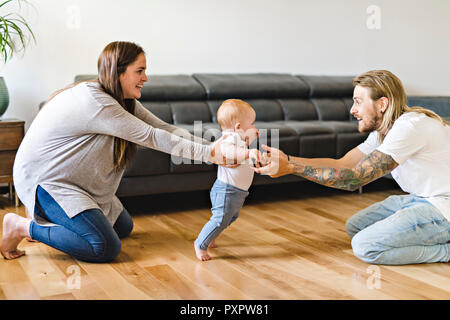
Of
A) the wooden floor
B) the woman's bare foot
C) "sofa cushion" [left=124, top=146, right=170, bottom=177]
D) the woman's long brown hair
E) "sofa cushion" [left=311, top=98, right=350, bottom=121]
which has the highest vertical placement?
the woman's long brown hair

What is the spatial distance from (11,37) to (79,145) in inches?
71.6

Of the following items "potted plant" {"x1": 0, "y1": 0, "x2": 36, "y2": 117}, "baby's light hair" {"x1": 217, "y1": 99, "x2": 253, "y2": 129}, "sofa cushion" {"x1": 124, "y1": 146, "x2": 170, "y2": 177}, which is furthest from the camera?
"potted plant" {"x1": 0, "y1": 0, "x2": 36, "y2": 117}

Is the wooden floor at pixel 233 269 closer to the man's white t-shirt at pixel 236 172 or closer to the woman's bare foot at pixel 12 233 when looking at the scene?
the woman's bare foot at pixel 12 233

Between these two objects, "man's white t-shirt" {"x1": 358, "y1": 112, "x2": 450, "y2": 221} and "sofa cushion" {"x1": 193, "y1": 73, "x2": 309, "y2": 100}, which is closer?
"man's white t-shirt" {"x1": 358, "y1": 112, "x2": 450, "y2": 221}

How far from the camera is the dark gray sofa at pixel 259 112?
3.29 metres

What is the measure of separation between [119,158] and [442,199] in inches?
59.3

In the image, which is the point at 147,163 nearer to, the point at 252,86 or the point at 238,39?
the point at 252,86

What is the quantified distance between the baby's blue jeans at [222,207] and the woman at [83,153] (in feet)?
0.47

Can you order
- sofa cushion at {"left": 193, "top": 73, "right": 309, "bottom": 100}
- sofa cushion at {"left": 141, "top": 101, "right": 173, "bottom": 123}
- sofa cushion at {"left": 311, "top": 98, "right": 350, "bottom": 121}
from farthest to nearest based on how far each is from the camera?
sofa cushion at {"left": 311, "top": 98, "right": 350, "bottom": 121}, sofa cushion at {"left": 193, "top": 73, "right": 309, "bottom": 100}, sofa cushion at {"left": 141, "top": 101, "right": 173, "bottom": 123}

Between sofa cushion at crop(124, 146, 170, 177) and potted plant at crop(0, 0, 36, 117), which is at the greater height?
potted plant at crop(0, 0, 36, 117)

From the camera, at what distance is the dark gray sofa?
3285 millimetres

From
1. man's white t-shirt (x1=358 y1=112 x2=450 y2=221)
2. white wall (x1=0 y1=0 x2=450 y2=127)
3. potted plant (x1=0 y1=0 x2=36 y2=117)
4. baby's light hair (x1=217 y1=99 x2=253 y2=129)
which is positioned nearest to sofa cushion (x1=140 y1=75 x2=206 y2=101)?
white wall (x1=0 y1=0 x2=450 y2=127)

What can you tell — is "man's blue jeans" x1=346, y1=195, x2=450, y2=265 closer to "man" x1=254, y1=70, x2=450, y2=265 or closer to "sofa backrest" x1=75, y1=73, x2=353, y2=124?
"man" x1=254, y1=70, x2=450, y2=265

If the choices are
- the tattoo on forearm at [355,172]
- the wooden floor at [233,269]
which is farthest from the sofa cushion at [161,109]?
the tattoo on forearm at [355,172]
